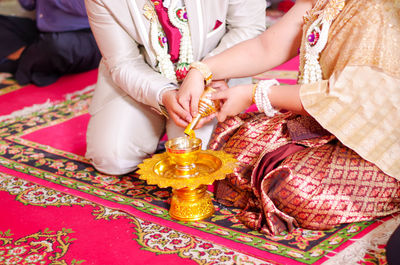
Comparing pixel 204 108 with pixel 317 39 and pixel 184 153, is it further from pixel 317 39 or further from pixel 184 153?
pixel 317 39

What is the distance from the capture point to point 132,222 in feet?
5.84

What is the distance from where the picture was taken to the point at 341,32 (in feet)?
5.45

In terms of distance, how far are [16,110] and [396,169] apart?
2.29 metres

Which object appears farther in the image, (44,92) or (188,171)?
(44,92)

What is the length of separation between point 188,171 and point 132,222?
0.27 metres

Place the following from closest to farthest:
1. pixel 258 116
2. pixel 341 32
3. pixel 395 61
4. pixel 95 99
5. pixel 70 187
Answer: pixel 395 61 → pixel 341 32 → pixel 258 116 → pixel 70 187 → pixel 95 99

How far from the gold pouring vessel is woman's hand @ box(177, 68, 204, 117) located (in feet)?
0.08

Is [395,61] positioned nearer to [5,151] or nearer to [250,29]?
[250,29]

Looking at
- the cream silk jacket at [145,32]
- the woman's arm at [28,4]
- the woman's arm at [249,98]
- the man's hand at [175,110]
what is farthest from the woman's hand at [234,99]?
the woman's arm at [28,4]

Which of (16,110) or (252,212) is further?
(16,110)

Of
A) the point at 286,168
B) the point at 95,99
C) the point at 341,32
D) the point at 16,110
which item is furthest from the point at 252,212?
the point at 16,110

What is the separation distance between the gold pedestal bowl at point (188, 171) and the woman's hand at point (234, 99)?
0.14 meters

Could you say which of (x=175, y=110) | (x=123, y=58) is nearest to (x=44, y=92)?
(x=123, y=58)

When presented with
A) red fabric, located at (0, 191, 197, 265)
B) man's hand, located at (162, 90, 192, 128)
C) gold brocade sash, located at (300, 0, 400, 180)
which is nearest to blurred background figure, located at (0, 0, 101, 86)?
red fabric, located at (0, 191, 197, 265)
